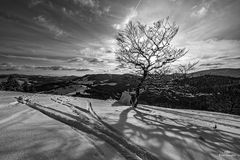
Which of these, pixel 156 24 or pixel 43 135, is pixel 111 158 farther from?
pixel 156 24

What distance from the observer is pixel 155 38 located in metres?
9.04

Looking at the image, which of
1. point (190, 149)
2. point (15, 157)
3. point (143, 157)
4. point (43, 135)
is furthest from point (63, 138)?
point (190, 149)

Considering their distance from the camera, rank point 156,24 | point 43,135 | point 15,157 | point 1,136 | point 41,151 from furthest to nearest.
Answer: point 156,24 → point 43,135 → point 1,136 → point 41,151 → point 15,157

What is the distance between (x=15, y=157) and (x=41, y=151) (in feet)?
0.87

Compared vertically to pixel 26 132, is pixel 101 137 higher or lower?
lower

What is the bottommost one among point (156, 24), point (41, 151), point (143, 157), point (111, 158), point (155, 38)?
point (143, 157)

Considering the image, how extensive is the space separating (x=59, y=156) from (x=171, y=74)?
29.5 ft

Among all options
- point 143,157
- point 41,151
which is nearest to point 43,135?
point 41,151

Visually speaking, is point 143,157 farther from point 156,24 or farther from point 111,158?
point 156,24

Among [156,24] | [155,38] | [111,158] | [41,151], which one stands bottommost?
[111,158]

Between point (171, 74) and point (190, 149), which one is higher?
point (171, 74)

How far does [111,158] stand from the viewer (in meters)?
1.64

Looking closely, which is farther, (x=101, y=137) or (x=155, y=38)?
(x=155, y=38)

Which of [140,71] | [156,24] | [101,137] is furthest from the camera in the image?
[140,71]
